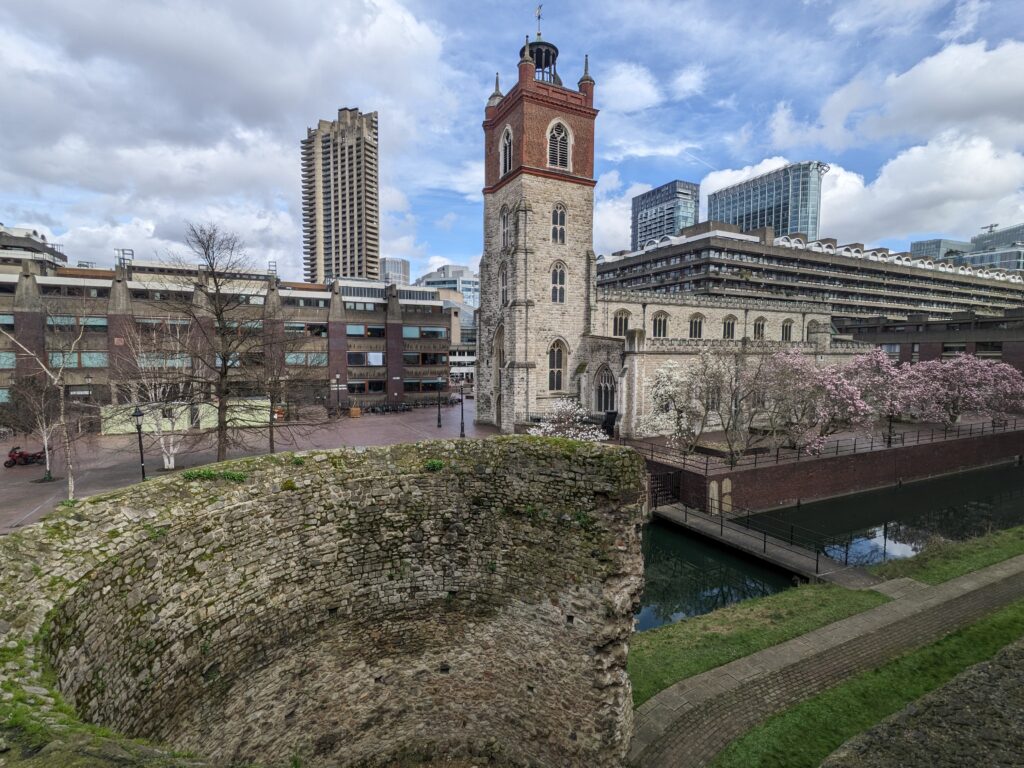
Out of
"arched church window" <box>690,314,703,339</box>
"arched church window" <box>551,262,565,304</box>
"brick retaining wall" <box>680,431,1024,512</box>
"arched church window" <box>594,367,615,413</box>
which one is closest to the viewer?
"brick retaining wall" <box>680,431,1024,512</box>

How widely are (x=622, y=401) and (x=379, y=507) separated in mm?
25328

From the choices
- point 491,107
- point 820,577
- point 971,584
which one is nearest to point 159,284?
point 491,107

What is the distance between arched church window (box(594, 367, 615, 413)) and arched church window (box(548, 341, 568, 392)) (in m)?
2.59

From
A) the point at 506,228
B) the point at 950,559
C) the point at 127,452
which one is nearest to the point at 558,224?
the point at 506,228

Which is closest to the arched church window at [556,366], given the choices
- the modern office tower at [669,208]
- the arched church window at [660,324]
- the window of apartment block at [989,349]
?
the arched church window at [660,324]

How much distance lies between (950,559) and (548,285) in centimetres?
2482

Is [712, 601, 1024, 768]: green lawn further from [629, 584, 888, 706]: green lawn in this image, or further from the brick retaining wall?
the brick retaining wall

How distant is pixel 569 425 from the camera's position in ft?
87.0

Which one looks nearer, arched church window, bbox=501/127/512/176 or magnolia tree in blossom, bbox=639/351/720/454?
magnolia tree in blossom, bbox=639/351/720/454

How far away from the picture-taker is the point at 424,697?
347 inches

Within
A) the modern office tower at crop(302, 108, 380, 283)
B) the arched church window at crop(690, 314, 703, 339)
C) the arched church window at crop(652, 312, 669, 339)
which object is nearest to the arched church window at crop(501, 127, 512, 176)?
the arched church window at crop(652, 312, 669, 339)

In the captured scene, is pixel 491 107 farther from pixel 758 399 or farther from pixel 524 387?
pixel 758 399

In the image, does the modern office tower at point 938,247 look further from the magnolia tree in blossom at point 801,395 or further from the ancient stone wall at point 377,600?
the ancient stone wall at point 377,600

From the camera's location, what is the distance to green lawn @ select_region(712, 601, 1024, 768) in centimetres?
830
